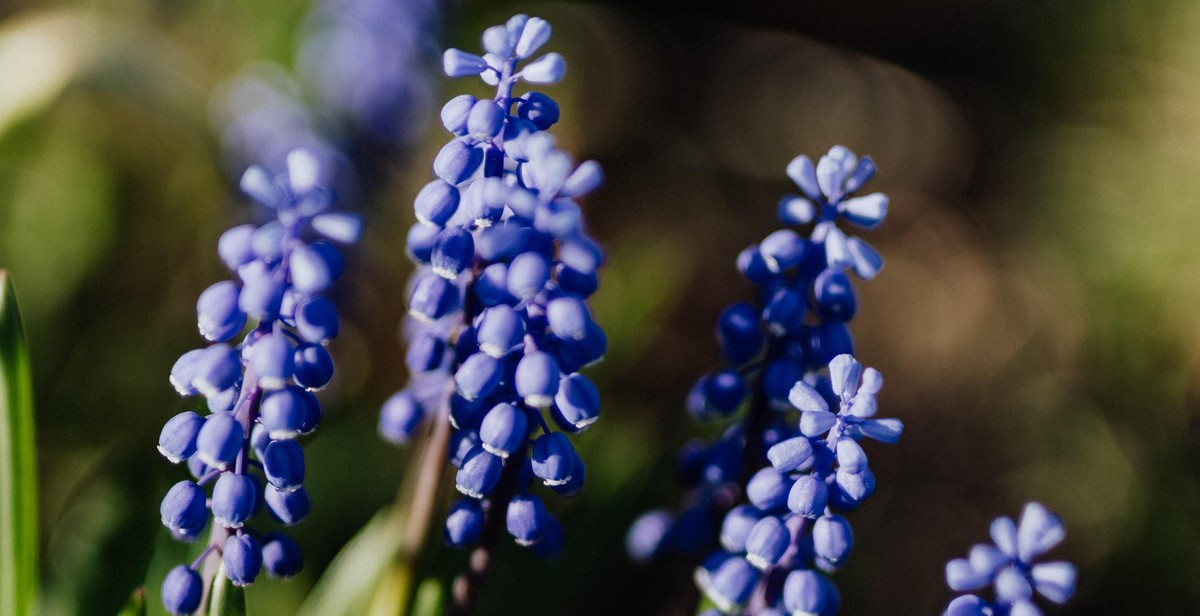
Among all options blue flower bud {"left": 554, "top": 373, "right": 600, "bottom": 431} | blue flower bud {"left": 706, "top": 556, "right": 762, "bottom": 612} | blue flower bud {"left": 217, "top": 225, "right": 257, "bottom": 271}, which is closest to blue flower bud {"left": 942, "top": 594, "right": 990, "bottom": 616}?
blue flower bud {"left": 706, "top": 556, "right": 762, "bottom": 612}

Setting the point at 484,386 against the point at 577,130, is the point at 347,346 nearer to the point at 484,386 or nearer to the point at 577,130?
the point at 577,130

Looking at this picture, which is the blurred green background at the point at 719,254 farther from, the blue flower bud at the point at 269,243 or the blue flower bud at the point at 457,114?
the blue flower bud at the point at 457,114

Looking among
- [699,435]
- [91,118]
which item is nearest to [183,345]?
[91,118]

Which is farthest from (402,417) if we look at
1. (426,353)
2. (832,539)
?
(832,539)

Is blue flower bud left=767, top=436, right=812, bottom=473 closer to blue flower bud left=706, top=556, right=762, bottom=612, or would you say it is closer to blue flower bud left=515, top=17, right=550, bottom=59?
blue flower bud left=706, top=556, right=762, bottom=612

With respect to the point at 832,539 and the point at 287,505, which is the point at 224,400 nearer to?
the point at 287,505

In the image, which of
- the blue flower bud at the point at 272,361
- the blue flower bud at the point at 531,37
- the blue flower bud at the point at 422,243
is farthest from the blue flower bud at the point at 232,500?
the blue flower bud at the point at 531,37
